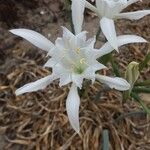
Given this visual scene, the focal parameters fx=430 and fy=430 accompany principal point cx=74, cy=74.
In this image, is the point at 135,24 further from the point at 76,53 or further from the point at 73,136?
the point at 76,53

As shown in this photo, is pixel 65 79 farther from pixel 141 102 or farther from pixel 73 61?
pixel 141 102

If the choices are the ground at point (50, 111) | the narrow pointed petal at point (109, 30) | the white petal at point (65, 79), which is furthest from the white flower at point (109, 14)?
the ground at point (50, 111)

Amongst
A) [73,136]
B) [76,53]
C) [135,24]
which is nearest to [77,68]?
[76,53]

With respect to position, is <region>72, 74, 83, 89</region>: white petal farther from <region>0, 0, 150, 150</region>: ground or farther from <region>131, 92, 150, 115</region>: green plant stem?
<region>0, 0, 150, 150</region>: ground

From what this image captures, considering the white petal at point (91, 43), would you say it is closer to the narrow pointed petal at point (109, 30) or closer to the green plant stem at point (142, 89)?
the narrow pointed petal at point (109, 30)

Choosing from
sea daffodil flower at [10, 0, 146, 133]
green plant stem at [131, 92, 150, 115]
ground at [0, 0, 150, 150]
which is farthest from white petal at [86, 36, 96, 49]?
ground at [0, 0, 150, 150]

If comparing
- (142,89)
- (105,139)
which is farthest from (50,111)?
(142,89)

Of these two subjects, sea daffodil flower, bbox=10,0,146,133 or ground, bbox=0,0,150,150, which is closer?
sea daffodil flower, bbox=10,0,146,133

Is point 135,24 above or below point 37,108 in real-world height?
above
